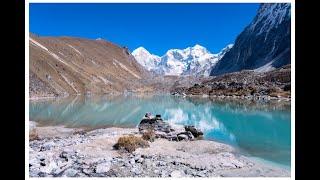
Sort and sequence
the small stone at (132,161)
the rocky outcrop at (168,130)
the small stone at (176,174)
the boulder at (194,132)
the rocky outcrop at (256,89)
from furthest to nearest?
the rocky outcrop at (256,89), the boulder at (194,132), the rocky outcrop at (168,130), the small stone at (132,161), the small stone at (176,174)

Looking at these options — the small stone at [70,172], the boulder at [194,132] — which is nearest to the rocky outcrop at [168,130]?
the boulder at [194,132]

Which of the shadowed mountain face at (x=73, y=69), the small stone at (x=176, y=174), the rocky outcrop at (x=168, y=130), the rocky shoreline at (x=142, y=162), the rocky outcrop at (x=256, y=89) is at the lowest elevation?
the small stone at (x=176, y=174)

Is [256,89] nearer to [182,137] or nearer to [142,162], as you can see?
[182,137]

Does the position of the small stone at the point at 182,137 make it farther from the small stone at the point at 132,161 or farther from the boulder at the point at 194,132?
the small stone at the point at 132,161

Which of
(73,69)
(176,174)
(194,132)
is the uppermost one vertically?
(73,69)

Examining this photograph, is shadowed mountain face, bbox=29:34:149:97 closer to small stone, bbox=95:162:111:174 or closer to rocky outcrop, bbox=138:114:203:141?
rocky outcrop, bbox=138:114:203:141

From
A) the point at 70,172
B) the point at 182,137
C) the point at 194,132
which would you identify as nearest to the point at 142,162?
the point at 70,172

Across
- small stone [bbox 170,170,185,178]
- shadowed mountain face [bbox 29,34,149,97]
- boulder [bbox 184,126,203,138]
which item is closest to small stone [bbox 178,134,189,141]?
boulder [bbox 184,126,203,138]
